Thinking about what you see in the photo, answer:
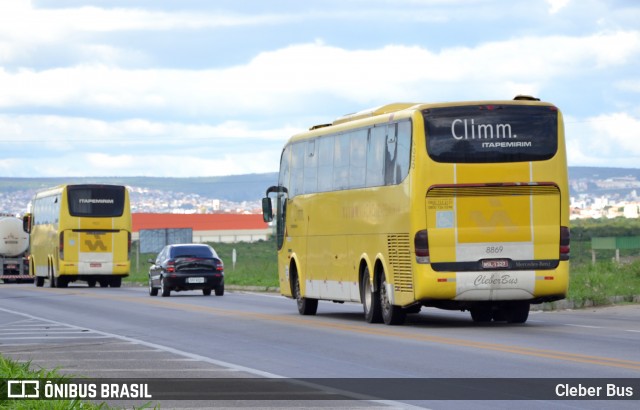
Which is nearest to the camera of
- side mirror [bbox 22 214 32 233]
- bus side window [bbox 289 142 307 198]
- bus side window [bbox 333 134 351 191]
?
bus side window [bbox 333 134 351 191]

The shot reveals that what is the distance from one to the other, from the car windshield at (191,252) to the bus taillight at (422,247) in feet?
73.1

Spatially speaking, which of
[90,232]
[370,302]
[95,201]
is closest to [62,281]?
[90,232]

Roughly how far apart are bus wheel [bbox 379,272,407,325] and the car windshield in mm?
20211

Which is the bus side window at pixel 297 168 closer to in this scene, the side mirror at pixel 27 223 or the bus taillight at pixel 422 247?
the bus taillight at pixel 422 247

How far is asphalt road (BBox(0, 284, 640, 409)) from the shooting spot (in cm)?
1427

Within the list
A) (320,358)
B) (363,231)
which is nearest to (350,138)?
(363,231)

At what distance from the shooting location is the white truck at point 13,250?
2864 inches

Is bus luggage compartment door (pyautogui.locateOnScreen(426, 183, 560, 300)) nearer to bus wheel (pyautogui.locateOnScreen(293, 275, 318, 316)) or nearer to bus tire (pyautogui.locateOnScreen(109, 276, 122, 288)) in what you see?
bus wheel (pyautogui.locateOnScreen(293, 275, 318, 316))

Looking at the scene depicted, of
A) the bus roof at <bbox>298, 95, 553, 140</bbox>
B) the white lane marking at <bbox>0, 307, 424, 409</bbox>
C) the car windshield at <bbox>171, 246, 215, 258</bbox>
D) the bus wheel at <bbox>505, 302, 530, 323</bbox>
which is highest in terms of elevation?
the bus roof at <bbox>298, 95, 553, 140</bbox>

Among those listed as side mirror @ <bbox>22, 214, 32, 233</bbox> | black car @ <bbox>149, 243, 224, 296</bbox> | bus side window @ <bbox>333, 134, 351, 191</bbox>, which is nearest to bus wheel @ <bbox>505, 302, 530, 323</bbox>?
bus side window @ <bbox>333, 134, 351, 191</bbox>

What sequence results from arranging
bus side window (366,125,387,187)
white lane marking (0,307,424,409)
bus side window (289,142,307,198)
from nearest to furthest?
white lane marking (0,307,424,409) < bus side window (366,125,387,187) < bus side window (289,142,307,198)

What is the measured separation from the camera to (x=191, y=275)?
45312 millimetres

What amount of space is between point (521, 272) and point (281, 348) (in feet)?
18.2

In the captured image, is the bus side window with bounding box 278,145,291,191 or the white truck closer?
the bus side window with bounding box 278,145,291,191
